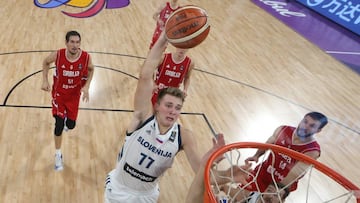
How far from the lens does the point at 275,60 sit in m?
8.49

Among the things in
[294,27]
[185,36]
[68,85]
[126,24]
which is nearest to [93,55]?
[126,24]

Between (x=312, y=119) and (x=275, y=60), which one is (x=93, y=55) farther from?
(x=312, y=119)

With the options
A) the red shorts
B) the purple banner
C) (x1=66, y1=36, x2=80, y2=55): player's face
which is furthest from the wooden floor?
(x1=66, y1=36, x2=80, y2=55): player's face

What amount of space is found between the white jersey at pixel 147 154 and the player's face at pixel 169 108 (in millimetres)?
102

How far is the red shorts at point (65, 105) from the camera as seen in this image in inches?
163

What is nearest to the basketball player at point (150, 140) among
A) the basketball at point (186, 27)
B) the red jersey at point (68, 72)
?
the basketball at point (186, 27)

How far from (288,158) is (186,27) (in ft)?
4.60

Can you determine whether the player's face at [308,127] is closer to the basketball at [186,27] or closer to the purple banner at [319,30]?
the basketball at [186,27]

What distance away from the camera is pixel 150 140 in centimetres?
262

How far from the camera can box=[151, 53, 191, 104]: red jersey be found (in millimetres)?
4625

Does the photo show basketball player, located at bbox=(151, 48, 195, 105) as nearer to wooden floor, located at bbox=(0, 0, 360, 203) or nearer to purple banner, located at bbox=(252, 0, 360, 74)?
wooden floor, located at bbox=(0, 0, 360, 203)

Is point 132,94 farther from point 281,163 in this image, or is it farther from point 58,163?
point 281,163

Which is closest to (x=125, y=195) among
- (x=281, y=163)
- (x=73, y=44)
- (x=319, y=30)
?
(x=281, y=163)

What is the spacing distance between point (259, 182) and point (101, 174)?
1976mm
